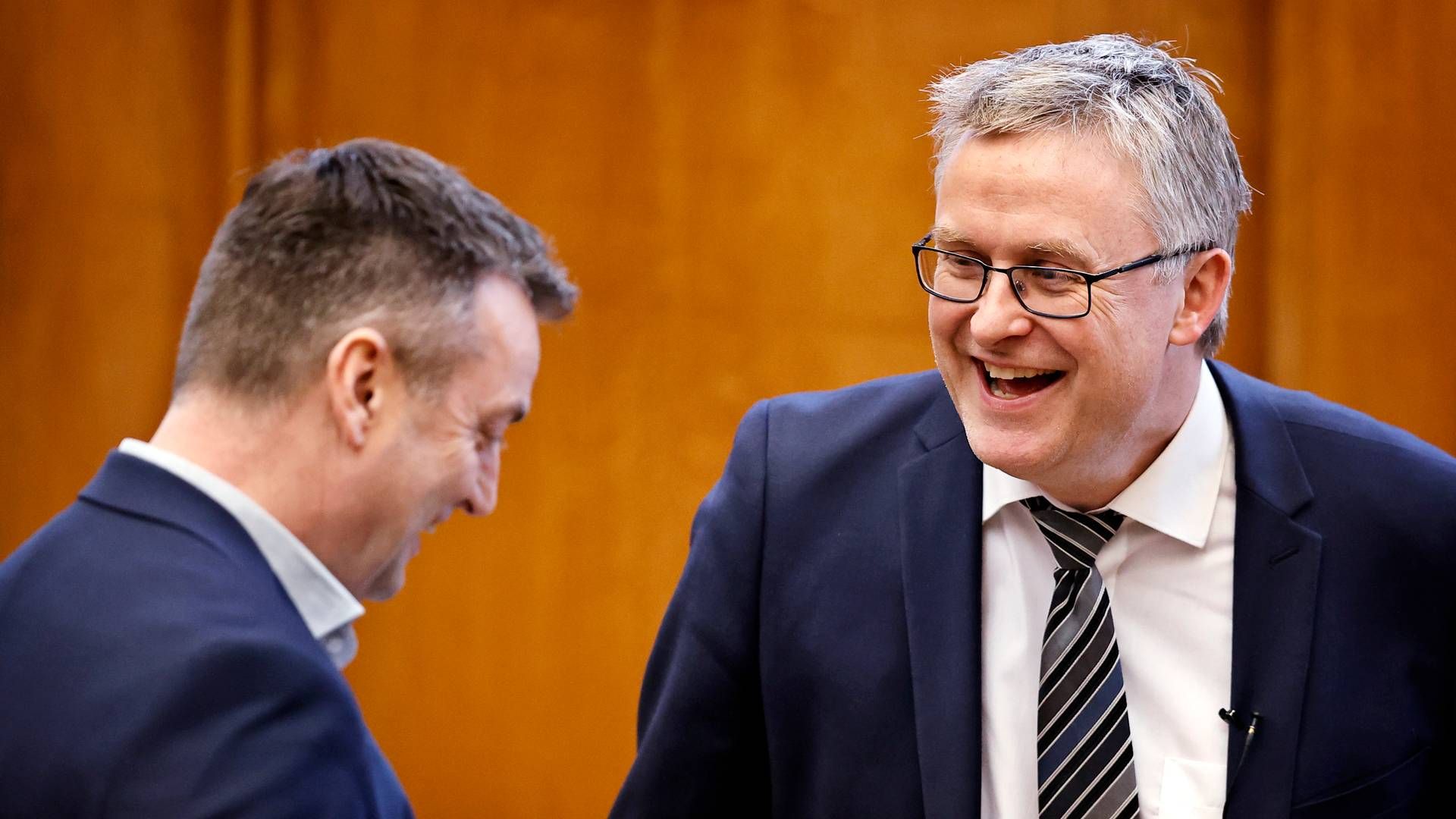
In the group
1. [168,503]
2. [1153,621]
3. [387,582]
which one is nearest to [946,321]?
[1153,621]

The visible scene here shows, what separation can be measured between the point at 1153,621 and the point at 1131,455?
0.21 meters

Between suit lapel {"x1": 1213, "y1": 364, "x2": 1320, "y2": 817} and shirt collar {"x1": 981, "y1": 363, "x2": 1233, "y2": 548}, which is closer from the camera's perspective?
suit lapel {"x1": 1213, "y1": 364, "x2": 1320, "y2": 817}

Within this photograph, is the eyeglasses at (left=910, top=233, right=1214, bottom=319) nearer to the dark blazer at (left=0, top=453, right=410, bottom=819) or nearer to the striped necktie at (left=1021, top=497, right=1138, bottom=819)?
the striped necktie at (left=1021, top=497, right=1138, bottom=819)

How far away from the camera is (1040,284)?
1.81m

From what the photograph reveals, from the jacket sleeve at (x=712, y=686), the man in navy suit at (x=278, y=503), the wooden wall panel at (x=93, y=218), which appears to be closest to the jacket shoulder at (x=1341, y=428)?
the jacket sleeve at (x=712, y=686)

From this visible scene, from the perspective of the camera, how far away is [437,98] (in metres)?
3.49

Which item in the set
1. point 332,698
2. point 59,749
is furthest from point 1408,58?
point 59,749

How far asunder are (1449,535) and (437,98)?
2.39 metres

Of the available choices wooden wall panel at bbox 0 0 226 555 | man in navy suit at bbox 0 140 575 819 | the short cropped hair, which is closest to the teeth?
man in navy suit at bbox 0 140 575 819

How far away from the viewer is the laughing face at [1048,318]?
1.79m

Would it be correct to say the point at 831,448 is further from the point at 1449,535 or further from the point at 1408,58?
the point at 1408,58

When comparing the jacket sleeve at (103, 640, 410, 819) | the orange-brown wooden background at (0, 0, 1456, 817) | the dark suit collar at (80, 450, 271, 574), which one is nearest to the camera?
the jacket sleeve at (103, 640, 410, 819)

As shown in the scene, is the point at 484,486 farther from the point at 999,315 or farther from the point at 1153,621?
the point at 1153,621

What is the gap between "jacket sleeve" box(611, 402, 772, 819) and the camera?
198 cm
